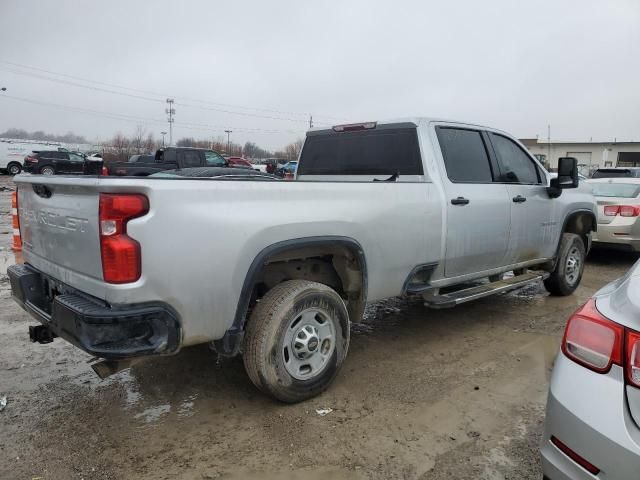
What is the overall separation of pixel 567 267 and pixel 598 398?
4824 mm

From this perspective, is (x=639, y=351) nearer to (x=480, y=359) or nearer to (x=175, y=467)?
(x=175, y=467)

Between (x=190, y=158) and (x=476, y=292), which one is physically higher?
(x=190, y=158)

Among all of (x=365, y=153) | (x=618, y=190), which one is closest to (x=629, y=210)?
(x=618, y=190)

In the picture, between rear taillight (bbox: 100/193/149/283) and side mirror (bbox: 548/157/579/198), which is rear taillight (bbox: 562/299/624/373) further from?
side mirror (bbox: 548/157/579/198)

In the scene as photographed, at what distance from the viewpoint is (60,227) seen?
2.90m

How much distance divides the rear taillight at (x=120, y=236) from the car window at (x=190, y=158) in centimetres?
1653

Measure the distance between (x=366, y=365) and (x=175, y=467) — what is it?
1.81 metres

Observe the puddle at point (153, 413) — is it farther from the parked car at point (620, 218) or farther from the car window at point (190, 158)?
the car window at point (190, 158)

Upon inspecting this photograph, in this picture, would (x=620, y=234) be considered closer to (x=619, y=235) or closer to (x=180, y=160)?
(x=619, y=235)

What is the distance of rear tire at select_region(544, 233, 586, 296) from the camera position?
5930 millimetres

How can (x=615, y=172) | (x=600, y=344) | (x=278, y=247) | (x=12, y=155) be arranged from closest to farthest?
(x=600, y=344)
(x=278, y=247)
(x=615, y=172)
(x=12, y=155)

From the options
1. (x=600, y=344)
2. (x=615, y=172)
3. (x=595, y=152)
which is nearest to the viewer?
(x=600, y=344)

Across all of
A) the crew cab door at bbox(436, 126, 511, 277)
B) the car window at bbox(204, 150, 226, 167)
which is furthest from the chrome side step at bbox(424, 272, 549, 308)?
the car window at bbox(204, 150, 226, 167)

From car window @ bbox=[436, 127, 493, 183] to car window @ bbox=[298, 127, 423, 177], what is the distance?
31 centimetres
